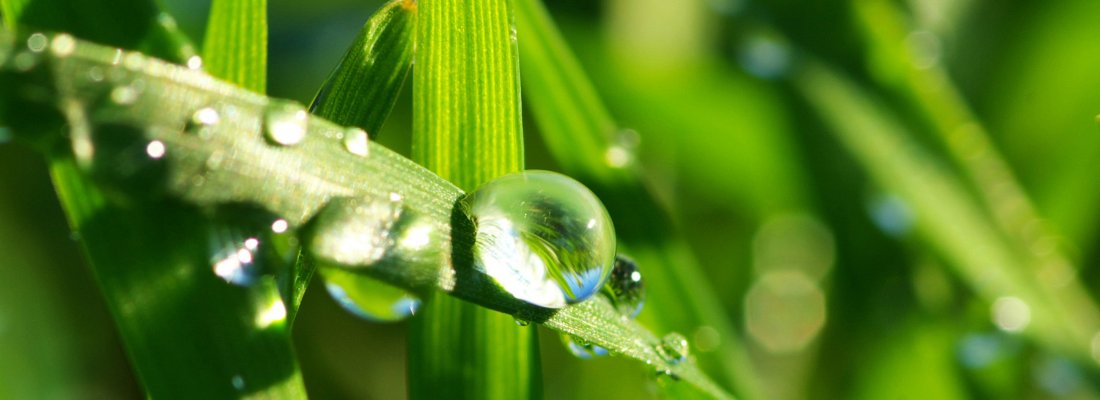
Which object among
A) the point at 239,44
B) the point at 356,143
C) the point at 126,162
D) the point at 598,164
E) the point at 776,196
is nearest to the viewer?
the point at 126,162

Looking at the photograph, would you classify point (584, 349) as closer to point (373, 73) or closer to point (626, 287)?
point (626, 287)

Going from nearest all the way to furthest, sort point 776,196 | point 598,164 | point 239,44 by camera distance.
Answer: point 239,44 → point 598,164 → point 776,196

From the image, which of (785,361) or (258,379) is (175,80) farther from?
(785,361)

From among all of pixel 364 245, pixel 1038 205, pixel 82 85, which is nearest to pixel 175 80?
pixel 82 85

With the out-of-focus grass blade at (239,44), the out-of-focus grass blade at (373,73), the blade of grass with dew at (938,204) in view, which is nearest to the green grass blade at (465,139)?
the out-of-focus grass blade at (373,73)

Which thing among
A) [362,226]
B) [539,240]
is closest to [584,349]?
[539,240]

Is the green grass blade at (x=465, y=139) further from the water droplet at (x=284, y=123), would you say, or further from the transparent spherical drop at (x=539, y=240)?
the water droplet at (x=284, y=123)
